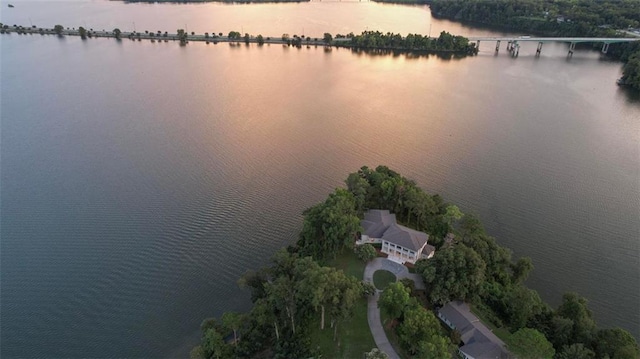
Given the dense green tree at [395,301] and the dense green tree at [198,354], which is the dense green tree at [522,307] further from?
the dense green tree at [198,354]

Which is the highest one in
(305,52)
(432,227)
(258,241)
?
(305,52)

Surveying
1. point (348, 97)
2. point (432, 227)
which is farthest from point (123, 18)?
point (432, 227)

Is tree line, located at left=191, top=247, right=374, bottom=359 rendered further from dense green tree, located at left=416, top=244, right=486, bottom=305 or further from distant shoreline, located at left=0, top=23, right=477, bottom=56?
distant shoreline, located at left=0, top=23, right=477, bottom=56

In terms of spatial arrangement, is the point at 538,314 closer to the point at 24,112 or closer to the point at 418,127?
the point at 418,127

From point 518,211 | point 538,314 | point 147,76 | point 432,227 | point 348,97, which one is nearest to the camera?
point 538,314

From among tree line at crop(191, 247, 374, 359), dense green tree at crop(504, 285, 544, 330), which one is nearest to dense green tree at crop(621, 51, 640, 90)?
dense green tree at crop(504, 285, 544, 330)
